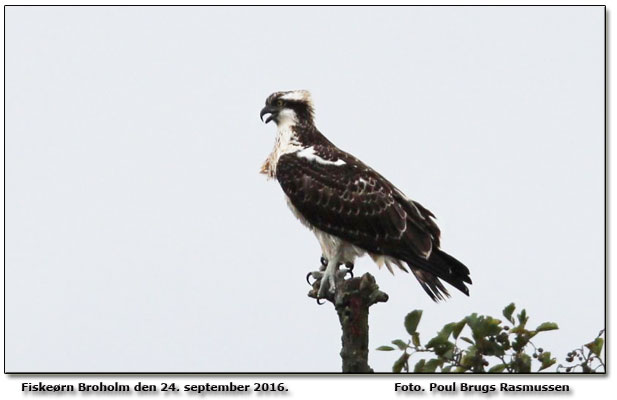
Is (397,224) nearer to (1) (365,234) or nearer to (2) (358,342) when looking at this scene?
(1) (365,234)

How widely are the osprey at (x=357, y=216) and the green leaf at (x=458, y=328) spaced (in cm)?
209

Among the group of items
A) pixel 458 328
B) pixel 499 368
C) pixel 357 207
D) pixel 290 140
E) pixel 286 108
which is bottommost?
pixel 499 368

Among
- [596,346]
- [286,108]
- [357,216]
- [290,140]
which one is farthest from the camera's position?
[286,108]

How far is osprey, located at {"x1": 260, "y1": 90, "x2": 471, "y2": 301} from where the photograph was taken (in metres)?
10.1

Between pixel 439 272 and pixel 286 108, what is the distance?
2818 mm

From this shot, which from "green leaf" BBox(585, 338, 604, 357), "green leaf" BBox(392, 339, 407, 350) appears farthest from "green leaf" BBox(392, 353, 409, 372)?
"green leaf" BBox(585, 338, 604, 357)

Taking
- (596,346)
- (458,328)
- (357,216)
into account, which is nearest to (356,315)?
(458,328)

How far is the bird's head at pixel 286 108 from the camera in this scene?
11297mm

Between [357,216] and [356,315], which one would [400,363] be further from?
[357,216]

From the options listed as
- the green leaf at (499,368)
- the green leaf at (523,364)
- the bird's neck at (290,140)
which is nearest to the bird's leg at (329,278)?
the bird's neck at (290,140)

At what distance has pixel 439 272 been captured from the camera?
32.8 ft
